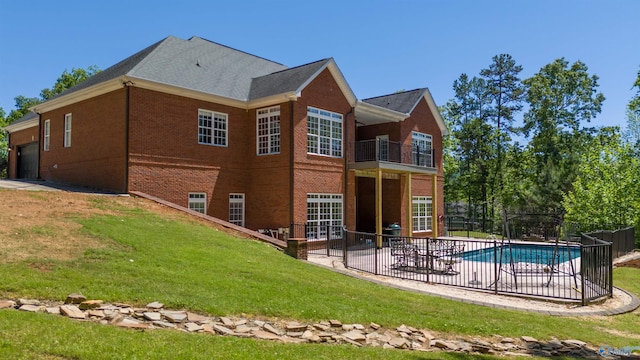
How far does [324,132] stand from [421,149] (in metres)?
9.22

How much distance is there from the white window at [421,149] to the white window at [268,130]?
967cm

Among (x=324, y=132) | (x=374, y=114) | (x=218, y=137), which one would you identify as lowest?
(x=218, y=137)

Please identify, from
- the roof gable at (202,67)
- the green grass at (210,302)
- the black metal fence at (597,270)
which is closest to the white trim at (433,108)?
the roof gable at (202,67)

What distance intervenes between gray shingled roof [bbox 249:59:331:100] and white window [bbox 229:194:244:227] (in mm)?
5023

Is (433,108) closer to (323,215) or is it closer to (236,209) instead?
(323,215)

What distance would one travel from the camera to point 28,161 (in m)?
27.6

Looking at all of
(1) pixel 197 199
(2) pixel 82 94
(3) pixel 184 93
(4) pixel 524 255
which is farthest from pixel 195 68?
(4) pixel 524 255

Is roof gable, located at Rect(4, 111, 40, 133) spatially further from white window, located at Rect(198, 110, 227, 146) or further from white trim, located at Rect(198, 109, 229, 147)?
white trim, located at Rect(198, 109, 229, 147)

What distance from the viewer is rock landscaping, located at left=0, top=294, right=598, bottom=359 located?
6707 mm

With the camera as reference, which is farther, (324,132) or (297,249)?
(324,132)

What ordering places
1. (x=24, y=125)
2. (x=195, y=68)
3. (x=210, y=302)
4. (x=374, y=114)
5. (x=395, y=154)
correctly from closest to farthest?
1. (x=210, y=302)
2. (x=195, y=68)
3. (x=374, y=114)
4. (x=395, y=154)
5. (x=24, y=125)

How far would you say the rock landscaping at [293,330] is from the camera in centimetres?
671

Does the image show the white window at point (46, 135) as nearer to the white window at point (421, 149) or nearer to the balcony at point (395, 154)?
the balcony at point (395, 154)

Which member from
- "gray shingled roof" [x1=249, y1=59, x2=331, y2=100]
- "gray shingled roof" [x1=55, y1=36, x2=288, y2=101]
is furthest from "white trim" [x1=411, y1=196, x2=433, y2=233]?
"gray shingled roof" [x1=55, y1=36, x2=288, y2=101]
